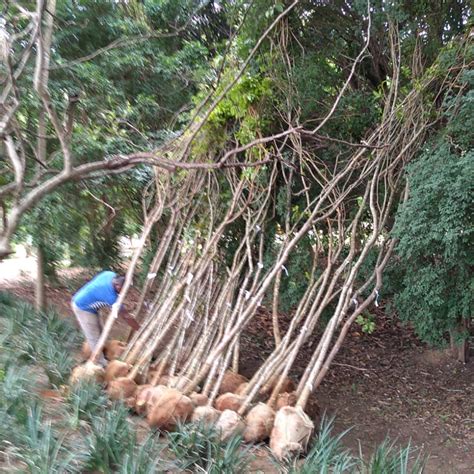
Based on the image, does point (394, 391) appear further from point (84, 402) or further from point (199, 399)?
point (84, 402)

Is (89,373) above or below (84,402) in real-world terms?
below

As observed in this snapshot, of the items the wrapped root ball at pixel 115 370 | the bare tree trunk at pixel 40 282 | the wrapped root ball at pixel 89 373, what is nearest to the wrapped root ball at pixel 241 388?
the wrapped root ball at pixel 115 370

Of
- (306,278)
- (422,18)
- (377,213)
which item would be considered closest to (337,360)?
(306,278)

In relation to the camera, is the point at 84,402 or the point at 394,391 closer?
the point at 84,402

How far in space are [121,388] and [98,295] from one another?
4.46ft

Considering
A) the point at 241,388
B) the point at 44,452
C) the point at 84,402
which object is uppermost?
the point at 44,452

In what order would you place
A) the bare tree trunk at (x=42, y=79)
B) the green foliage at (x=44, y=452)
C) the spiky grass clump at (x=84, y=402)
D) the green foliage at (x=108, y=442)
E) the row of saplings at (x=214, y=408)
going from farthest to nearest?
the row of saplings at (x=214, y=408) < the spiky grass clump at (x=84, y=402) < the bare tree trunk at (x=42, y=79) < the green foliage at (x=108, y=442) < the green foliage at (x=44, y=452)

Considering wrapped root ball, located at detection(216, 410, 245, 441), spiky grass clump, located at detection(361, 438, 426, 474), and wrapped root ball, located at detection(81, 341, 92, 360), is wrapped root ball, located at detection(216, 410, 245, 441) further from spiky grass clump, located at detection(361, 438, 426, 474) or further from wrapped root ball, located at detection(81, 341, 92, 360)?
wrapped root ball, located at detection(81, 341, 92, 360)

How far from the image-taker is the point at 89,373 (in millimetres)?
5105

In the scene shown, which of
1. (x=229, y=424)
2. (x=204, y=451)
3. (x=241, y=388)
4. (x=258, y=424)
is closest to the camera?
(x=204, y=451)

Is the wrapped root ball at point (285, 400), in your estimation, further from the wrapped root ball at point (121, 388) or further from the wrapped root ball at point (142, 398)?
the wrapped root ball at point (121, 388)

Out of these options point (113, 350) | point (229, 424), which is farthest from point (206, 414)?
point (113, 350)

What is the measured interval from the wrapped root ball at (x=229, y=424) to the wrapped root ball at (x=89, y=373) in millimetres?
1293

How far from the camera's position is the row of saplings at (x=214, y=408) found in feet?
15.0
